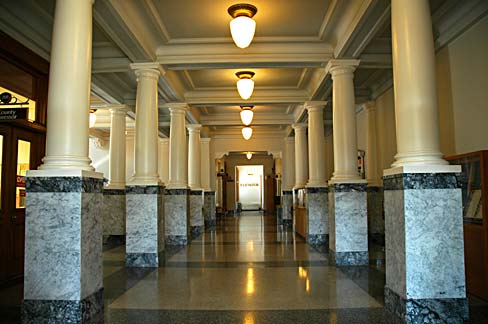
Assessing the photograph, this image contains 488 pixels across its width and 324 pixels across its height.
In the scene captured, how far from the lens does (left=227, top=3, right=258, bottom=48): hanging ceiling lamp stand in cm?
561

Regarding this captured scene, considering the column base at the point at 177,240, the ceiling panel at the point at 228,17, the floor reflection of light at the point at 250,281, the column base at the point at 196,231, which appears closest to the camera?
the floor reflection of light at the point at 250,281

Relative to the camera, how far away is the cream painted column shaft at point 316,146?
9.81 m

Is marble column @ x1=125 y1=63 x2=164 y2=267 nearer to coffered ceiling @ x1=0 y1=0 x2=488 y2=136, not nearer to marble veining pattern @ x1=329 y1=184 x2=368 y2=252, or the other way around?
coffered ceiling @ x1=0 y1=0 x2=488 y2=136

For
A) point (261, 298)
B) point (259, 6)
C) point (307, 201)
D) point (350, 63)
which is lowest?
point (261, 298)

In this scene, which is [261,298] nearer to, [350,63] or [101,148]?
[350,63]

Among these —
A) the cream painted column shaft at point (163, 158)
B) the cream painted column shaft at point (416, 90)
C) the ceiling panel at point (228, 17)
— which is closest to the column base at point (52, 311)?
the cream painted column shaft at point (416, 90)

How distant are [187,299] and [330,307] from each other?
1.63 m

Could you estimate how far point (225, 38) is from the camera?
7.11 metres

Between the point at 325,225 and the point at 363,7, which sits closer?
the point at 363,7

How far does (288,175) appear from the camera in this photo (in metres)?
16.9

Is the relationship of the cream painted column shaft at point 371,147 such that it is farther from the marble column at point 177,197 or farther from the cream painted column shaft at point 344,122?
the marble column at point 177,197

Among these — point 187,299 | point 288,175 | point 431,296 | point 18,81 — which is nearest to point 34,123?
point 18,81

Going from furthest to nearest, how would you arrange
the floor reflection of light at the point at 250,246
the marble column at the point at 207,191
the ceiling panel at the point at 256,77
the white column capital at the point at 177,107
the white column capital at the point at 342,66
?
the marble column at the point at 207,191 < the white column capital at the point at 177,107 < the ceiling panel at the point at 256,77 < the floor reflection of light at the point at 250,246 < the white column capital at the point at 342,66

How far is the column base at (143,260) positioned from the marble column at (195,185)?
15.7 ft
